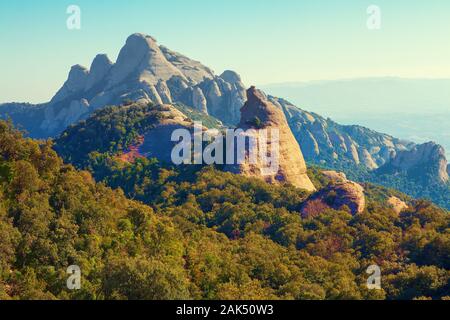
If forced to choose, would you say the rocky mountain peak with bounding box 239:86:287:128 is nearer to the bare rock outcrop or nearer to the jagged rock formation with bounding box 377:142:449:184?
the bare rock outcrop

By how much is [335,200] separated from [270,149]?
23.1 m

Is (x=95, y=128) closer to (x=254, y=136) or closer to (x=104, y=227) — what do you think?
(x=254, y=136)

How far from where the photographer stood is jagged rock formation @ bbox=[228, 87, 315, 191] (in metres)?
87.8

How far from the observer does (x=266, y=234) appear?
62.8 metres

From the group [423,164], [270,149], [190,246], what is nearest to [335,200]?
[270,149]

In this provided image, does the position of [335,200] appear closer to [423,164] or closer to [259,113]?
[259,113]

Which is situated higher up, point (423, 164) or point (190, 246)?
point (190, 246)

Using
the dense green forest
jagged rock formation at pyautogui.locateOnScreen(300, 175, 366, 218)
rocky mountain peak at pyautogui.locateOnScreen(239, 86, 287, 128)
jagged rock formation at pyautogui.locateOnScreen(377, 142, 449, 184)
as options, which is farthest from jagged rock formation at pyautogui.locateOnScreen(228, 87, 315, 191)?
jagged rock formation at pyautogui.locateOnScreen(377, 142, 449, 184)

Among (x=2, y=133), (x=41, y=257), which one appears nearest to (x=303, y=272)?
(x=41, y=257)

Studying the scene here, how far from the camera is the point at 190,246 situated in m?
48.7

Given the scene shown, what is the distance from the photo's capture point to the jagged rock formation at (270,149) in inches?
3457

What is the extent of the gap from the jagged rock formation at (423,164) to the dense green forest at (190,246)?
12363cm

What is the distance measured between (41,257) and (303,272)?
75.8ft

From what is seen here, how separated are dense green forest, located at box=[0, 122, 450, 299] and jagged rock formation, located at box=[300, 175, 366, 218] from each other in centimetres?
185
